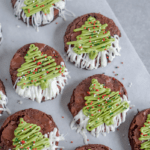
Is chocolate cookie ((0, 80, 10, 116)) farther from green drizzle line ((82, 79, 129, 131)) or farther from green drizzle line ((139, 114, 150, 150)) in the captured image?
green drizzle line ((139, 114, 150, 150))

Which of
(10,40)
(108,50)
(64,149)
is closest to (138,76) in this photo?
(108,50)

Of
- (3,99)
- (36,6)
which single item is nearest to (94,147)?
(3,99)

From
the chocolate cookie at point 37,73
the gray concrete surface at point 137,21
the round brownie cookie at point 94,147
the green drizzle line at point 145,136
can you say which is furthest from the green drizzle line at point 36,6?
the green drizzle line at point 145,136

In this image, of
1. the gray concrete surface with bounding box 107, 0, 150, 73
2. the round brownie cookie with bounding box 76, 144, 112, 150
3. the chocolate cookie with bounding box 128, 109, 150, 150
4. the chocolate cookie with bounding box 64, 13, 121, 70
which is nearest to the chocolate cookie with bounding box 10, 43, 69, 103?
the chocolate cookie with bounding box 64, 13, 121, 70

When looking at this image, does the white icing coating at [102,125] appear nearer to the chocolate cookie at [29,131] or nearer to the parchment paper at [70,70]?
the parchment paper at [70,70]

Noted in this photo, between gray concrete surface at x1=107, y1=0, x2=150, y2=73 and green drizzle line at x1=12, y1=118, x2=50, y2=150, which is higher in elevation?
gray concrete surface at x1=107, y1=0, x2=150, y2=73

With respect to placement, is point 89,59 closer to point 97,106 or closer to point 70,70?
point 70,70
